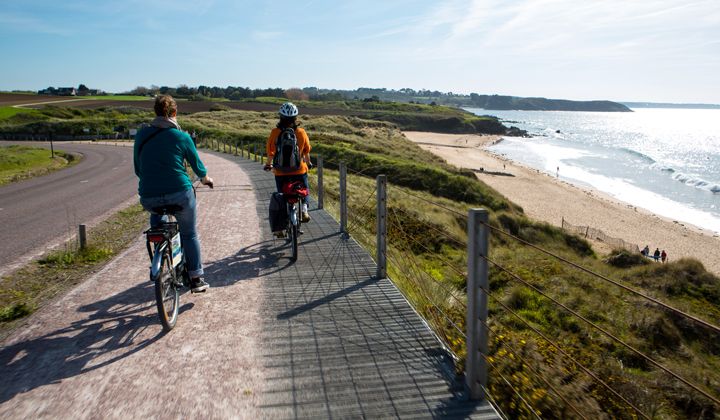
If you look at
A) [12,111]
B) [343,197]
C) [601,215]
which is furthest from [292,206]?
[12,111]

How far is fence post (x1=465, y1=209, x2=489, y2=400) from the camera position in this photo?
125 inches

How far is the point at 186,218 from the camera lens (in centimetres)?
452

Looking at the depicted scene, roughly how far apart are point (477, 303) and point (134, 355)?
275cm

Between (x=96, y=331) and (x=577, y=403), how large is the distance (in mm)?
4305

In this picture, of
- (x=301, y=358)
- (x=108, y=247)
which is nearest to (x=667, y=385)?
(x=301, y=358)

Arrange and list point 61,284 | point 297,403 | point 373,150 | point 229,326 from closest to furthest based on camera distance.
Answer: point 297,403 → point 229,326 → point 61,284 → point 373,150

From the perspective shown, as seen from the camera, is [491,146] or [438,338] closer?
[438,338]

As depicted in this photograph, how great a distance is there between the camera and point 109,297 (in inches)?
207

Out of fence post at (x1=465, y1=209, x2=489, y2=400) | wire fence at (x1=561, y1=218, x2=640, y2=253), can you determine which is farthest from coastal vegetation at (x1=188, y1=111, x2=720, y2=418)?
wire fence at (x1=561, y1=218, x2=640, y2=253)

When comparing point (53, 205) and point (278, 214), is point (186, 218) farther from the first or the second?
point (53, 205)

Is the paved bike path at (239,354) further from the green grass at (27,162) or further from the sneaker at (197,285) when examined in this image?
the green grass at (27,162)

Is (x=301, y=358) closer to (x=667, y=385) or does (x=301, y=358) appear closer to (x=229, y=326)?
(x=229, y=326)

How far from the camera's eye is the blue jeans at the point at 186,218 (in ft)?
14.2

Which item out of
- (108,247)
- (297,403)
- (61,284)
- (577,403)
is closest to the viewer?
(297,403)
